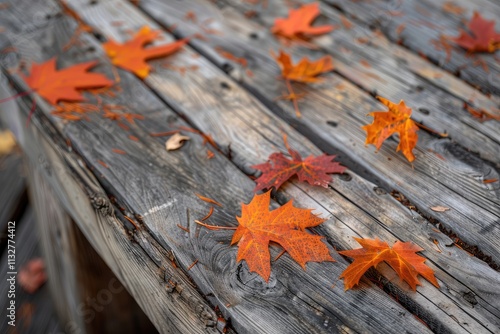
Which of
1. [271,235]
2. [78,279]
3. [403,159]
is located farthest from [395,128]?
[78,279]

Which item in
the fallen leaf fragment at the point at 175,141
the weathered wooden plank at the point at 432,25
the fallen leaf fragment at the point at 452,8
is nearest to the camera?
the fallen leaf fragment at the point at 175,141

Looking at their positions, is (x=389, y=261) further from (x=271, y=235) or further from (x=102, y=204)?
(x=102, y=204)

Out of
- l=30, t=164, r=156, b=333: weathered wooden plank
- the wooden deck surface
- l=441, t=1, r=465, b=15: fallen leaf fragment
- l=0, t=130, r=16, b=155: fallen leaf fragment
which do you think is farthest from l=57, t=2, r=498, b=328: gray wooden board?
l=0, t=130, r=16, b=155: fallen leaf fragment

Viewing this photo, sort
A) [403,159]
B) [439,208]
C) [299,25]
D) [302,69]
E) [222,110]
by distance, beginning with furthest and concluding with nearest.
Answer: [299,25] → [302,69] → [222,110] → [403,159] → [439,208]

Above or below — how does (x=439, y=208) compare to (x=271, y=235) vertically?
below

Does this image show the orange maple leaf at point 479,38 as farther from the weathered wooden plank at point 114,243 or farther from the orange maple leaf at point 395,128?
the weathered wooden plank at point 114,243

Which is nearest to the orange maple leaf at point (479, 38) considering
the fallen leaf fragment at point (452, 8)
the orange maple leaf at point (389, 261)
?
the fallen leaf fragment at point (452, 8)
